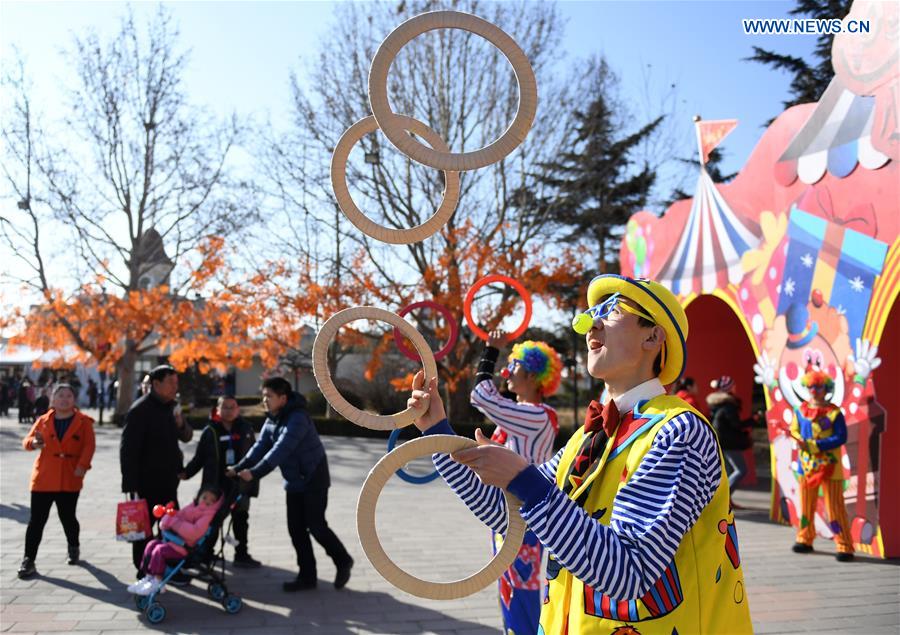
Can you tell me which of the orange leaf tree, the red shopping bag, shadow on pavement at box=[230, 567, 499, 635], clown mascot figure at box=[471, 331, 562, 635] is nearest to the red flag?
clown mascot figure at box=[471, 331, 562, 635]

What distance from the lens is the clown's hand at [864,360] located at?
6.68 metres

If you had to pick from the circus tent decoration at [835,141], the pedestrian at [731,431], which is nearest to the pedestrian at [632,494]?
the circus tent decoration at [835,141]

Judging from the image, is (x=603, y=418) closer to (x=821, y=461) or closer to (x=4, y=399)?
(x=821, y=461)

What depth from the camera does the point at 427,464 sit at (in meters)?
13.0

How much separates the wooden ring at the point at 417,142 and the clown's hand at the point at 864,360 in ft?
18.7

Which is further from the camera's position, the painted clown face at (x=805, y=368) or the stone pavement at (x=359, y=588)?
the painted clown face at (x=805, y=368)

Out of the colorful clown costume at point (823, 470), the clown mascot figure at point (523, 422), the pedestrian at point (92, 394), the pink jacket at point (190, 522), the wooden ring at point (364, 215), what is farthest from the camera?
the pedestrian at point (92, 394)

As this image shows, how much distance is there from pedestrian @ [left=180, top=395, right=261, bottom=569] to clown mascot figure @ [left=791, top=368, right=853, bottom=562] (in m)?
5.06

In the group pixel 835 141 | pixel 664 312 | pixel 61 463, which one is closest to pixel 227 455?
pixel 61 463

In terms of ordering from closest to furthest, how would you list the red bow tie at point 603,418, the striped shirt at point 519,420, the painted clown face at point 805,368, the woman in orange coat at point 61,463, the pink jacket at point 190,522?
the red bow tie at point 603,418, the striped shirt at point 519,420, the pink jacket at point 190,522, the woman in orange coat at point 61,463, the painted clown face at point 805,368

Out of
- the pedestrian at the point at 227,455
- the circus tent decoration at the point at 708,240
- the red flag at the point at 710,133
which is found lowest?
the pedestrian at the point at 227,455

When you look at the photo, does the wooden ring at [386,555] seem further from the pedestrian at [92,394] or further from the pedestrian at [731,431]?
the pedestrian at [92,394]

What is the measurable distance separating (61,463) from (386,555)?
18.2ft

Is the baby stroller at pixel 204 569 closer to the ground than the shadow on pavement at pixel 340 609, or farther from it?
farther from it
